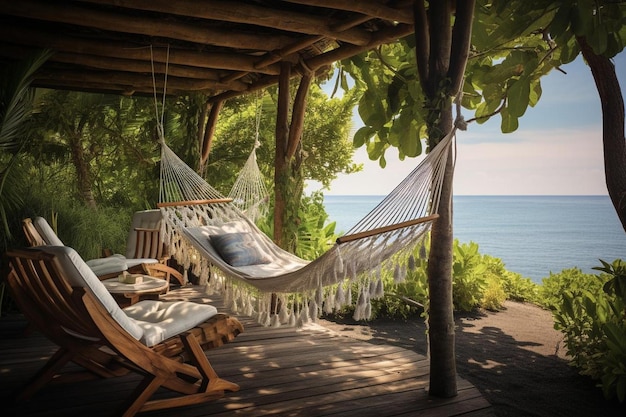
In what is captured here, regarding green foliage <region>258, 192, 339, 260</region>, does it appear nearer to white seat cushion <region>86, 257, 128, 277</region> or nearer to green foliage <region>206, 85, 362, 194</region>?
white seat cushion <region>86, 257, 128, 277</region>

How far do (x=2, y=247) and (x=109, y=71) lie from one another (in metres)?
1.88

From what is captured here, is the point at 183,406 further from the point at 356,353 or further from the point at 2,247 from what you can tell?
the point at 2,247

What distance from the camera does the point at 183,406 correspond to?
238 cm

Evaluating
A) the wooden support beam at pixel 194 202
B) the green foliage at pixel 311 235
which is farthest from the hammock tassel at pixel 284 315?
the green foliage at pixel 311 235

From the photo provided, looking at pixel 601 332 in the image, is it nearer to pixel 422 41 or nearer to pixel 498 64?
pixel 498 64

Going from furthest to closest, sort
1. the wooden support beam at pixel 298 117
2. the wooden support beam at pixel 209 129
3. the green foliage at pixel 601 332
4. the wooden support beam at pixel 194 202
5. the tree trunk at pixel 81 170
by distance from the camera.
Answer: the tree trunk at pixel 81 170 < the wooden support beam at pixel 209 129 < the wooden support beam at pixel 298 117 < the wooden support beam at pixel 194 202 < the green foliage at pixel 601 332

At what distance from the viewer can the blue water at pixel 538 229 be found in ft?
71.8

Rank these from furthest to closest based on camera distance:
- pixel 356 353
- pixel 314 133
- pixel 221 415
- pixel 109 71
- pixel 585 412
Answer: pixel 314 133 < pixel 109 71 < pixel 356 353 < pixel 585 412 < pixel 221 415

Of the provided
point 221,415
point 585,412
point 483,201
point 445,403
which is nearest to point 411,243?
point 445,403

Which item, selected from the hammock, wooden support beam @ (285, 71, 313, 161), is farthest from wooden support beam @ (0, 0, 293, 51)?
the hammock

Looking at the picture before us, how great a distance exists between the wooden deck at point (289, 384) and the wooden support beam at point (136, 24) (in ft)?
6.47

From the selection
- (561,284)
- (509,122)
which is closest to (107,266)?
(509,122)

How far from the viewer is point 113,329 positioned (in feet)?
6.72

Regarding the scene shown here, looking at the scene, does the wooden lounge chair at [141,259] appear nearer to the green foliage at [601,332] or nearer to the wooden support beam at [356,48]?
the wooden support beam at [356,48]
